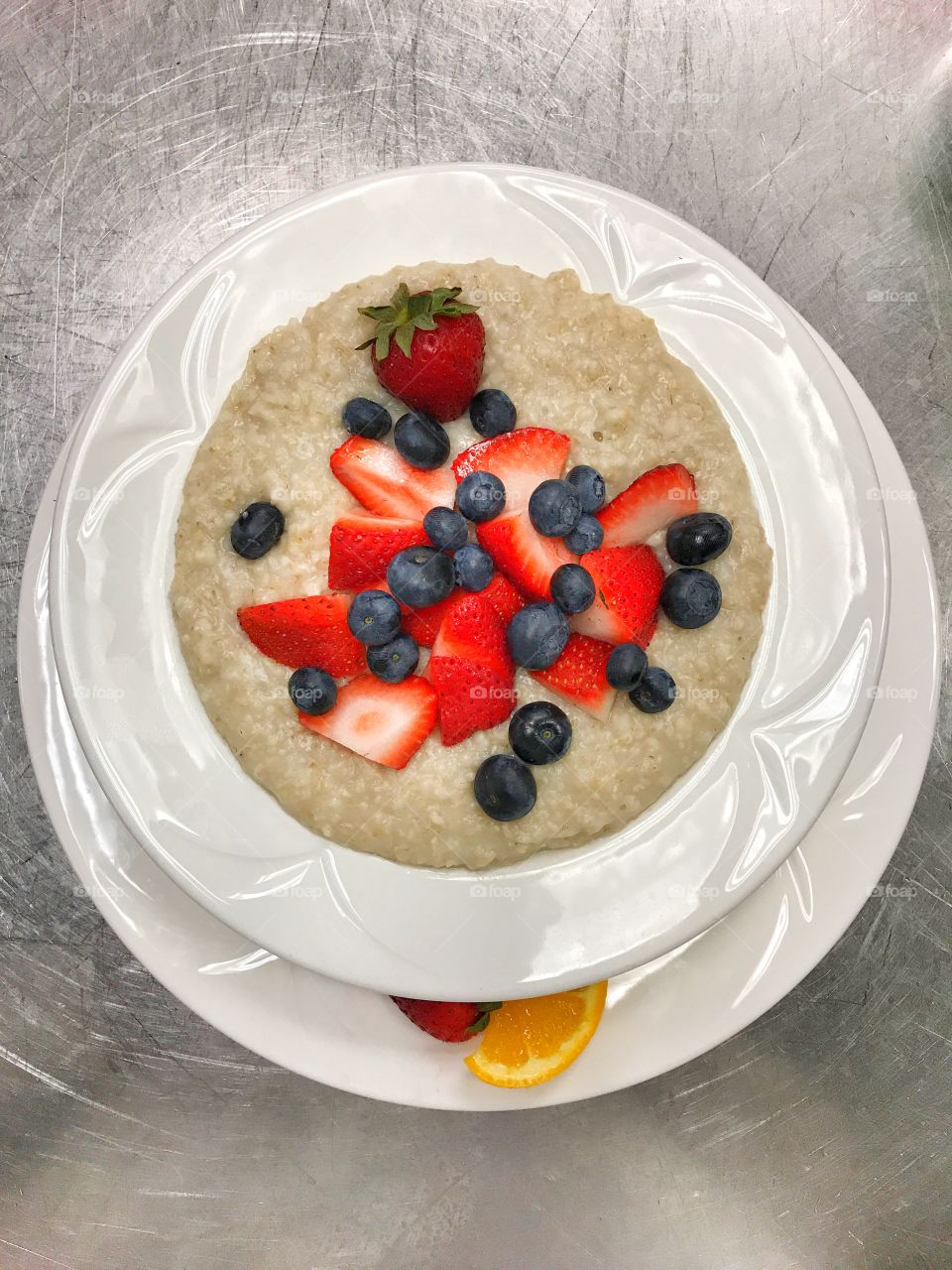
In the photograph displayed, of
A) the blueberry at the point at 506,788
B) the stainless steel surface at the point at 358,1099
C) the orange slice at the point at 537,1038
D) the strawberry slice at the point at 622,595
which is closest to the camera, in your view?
the blueberry at the point at 506,788

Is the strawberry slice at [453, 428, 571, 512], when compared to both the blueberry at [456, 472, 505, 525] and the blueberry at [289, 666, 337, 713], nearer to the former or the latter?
the blueberry at [456, 472, 505, 525]

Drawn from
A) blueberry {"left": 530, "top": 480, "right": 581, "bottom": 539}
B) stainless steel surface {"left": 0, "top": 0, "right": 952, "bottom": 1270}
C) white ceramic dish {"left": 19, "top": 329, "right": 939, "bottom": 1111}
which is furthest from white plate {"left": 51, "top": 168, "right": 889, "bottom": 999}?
stainless steel surface {"left": 0, "top": 0, "right": 952, "bottom": 1270}

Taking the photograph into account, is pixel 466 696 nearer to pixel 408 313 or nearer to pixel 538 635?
pixel 538 635

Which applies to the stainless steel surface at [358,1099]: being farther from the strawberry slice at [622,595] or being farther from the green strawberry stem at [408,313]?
the strawberry slice at [622,595]

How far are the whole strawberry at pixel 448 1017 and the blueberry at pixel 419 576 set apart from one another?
1069mm

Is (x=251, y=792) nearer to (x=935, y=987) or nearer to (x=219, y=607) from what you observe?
(x=219, y=607)

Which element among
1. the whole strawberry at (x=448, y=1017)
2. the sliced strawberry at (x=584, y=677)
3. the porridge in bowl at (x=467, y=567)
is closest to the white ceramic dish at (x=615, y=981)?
the whole strawberry at (x=448, y=1017)

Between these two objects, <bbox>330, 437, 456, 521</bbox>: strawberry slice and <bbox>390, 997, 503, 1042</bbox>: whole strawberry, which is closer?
<bbox>330, 437, 456, 521</bbox>: strawberry slice

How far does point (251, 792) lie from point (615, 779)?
0.84 metres

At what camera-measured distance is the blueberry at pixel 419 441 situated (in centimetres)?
218

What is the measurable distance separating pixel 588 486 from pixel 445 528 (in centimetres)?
35

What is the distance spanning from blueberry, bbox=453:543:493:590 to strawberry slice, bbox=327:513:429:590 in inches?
4.6

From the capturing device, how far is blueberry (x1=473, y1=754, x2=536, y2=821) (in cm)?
205

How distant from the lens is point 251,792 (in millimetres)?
2211
